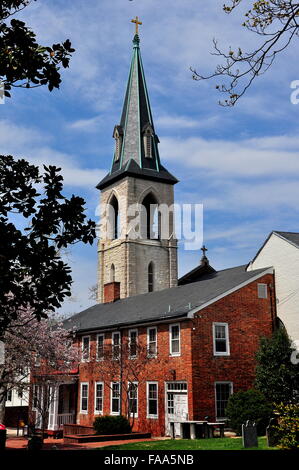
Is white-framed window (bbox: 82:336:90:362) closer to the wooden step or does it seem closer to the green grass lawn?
the wooden step

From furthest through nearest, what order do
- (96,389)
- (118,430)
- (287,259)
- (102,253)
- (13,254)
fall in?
(102,253) → (96,389) → (287,259) → (118,430) → (13,254)

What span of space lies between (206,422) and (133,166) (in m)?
38.1

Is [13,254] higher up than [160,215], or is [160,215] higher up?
[160,215]

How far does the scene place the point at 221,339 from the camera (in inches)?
1133

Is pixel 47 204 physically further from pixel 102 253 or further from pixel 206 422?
pixel 102 253

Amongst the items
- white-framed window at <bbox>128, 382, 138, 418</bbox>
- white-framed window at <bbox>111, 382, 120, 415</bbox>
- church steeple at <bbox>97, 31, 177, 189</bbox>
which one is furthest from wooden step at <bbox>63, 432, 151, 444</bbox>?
church steeple at <bbox>97, 31, 177, 189</bbox>

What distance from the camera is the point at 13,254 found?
350 inches

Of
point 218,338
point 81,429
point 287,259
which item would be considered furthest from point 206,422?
point 287,259

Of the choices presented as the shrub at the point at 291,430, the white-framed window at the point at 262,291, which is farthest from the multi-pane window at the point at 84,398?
the shrub at the point at 291,430

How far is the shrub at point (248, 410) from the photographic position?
973 inches

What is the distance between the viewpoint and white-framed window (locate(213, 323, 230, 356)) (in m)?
28.5

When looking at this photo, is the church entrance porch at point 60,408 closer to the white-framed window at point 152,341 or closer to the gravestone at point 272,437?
the white-framed window at point 152,341

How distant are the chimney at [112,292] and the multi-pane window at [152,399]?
49.3 ft

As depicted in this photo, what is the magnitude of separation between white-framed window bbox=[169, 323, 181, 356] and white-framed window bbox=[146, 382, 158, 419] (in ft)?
7.35
